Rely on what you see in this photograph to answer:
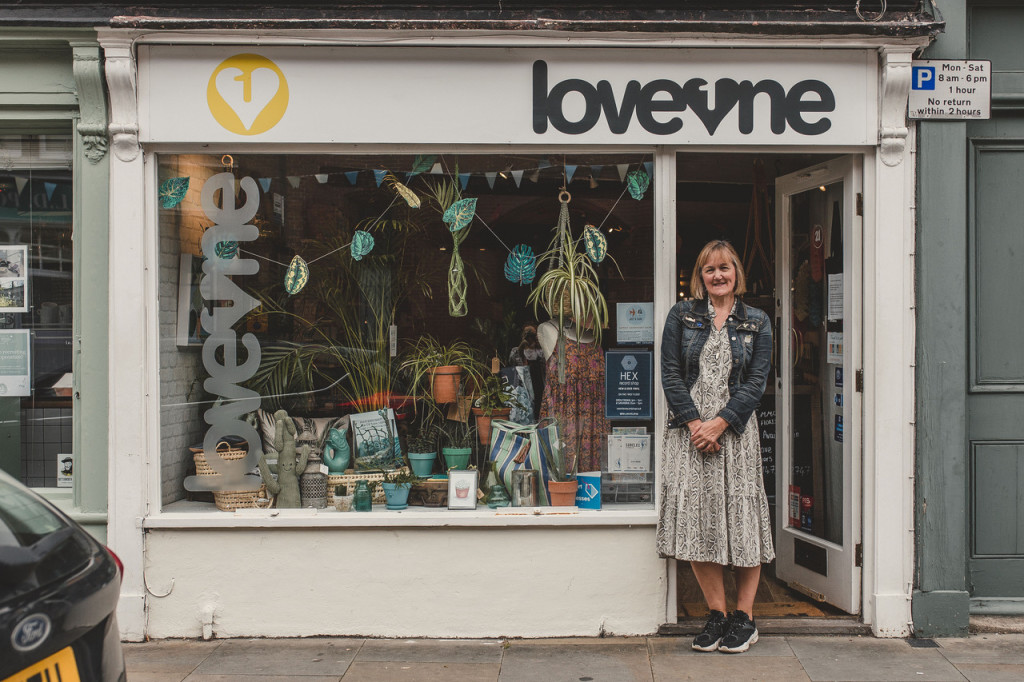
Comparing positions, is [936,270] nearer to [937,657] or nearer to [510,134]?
[937,657]

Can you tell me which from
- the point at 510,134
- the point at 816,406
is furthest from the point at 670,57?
the point at 816,406

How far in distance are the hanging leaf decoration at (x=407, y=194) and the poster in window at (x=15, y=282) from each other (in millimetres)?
2298

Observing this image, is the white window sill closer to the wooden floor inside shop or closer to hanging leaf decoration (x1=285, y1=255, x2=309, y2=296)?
the wooden floor inside shop

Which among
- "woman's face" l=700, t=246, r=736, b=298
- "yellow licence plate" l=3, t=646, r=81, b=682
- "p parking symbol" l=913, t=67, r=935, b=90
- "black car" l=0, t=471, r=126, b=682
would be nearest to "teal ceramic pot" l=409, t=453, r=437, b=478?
"woman's face" l=700, t=246, r=736, b=298

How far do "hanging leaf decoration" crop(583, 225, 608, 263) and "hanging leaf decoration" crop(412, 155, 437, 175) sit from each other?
1.02 m

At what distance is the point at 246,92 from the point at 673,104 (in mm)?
2440

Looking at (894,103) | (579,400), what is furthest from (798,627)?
(894,103)

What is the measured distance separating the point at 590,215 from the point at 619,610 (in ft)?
7.71

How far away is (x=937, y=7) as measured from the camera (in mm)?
5000

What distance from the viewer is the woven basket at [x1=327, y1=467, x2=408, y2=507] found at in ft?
17.8

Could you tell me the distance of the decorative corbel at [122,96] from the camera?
4.92 metres

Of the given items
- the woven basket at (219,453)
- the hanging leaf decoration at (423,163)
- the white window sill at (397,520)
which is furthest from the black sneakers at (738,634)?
the hanging leaf decoration at (423,163)

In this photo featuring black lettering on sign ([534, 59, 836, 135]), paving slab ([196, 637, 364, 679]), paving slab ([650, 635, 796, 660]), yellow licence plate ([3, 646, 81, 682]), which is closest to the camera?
yellow licence plate ([3, 646, 81, 682])

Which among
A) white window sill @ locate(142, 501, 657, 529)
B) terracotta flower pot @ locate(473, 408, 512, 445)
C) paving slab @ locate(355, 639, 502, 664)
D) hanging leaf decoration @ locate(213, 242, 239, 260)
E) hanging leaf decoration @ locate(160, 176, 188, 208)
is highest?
hanging leaf decoration @ locate(160, 176, 188, 208)
